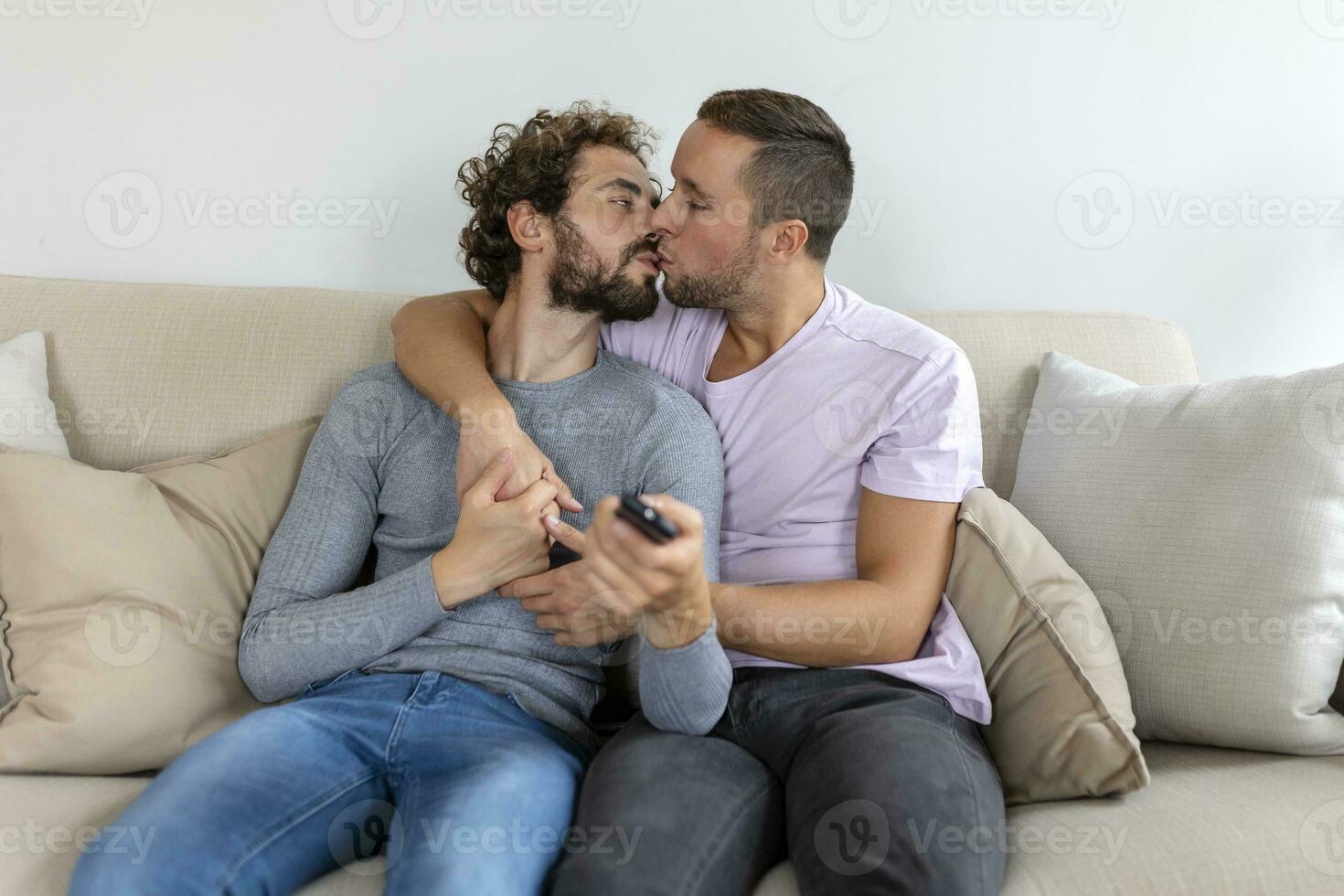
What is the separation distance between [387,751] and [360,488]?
1.33ft

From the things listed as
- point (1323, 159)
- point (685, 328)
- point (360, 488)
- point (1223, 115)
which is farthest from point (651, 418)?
point (1323, 159)

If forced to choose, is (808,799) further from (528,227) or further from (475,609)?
(528,227)

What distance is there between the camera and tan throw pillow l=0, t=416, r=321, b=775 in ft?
4.32

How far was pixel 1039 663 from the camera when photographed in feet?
4.29

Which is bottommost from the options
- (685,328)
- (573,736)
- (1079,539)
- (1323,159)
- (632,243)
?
(573,736)

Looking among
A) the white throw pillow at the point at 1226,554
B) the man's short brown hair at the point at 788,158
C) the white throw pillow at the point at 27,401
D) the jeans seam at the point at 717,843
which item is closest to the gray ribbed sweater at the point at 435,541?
the jeans seam at the point at 717,843

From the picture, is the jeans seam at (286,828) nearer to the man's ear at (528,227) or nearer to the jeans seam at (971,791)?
the jeans seam at (971,791)

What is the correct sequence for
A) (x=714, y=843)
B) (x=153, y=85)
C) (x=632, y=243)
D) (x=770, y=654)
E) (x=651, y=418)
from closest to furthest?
(x=714, y=843), (x=770, y=654), (x=651, y=418), (x=632, y=243), (x=153, y=85)

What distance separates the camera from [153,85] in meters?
1.93

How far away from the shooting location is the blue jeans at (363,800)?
1053 millimetres

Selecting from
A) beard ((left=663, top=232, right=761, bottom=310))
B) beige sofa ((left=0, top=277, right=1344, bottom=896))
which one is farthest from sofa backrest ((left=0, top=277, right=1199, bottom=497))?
beard ((left=663, top=232, right=761, bottom=310))

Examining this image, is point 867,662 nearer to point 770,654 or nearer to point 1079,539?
point 770,654

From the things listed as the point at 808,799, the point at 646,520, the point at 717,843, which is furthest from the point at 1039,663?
the point at 646,520

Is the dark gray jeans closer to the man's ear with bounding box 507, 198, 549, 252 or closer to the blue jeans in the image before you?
the blue jeans
